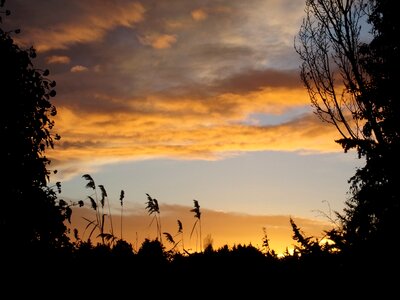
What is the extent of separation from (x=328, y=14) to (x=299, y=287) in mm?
18843

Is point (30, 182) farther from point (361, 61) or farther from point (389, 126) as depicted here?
point (361, 61)

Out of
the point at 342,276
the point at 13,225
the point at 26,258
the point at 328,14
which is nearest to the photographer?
the point at 342,276

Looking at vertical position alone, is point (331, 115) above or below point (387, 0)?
below

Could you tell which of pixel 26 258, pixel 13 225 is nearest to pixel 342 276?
pixel 26 258

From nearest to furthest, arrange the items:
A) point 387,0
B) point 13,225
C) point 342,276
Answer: point 342,276 < point 13,225 < point 387,0

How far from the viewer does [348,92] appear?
18.9m

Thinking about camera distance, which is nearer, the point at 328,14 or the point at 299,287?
the point at 299,287

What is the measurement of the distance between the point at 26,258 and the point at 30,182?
29.9 feet

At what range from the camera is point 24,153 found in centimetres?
1270

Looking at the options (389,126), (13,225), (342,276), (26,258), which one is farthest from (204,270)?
(389,126)

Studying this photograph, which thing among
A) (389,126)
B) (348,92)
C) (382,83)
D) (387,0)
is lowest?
(389,126)

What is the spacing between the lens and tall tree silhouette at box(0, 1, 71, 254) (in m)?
12.2

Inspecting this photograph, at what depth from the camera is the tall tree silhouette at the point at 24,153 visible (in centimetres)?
1220

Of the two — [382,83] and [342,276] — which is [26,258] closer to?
[342,276]
